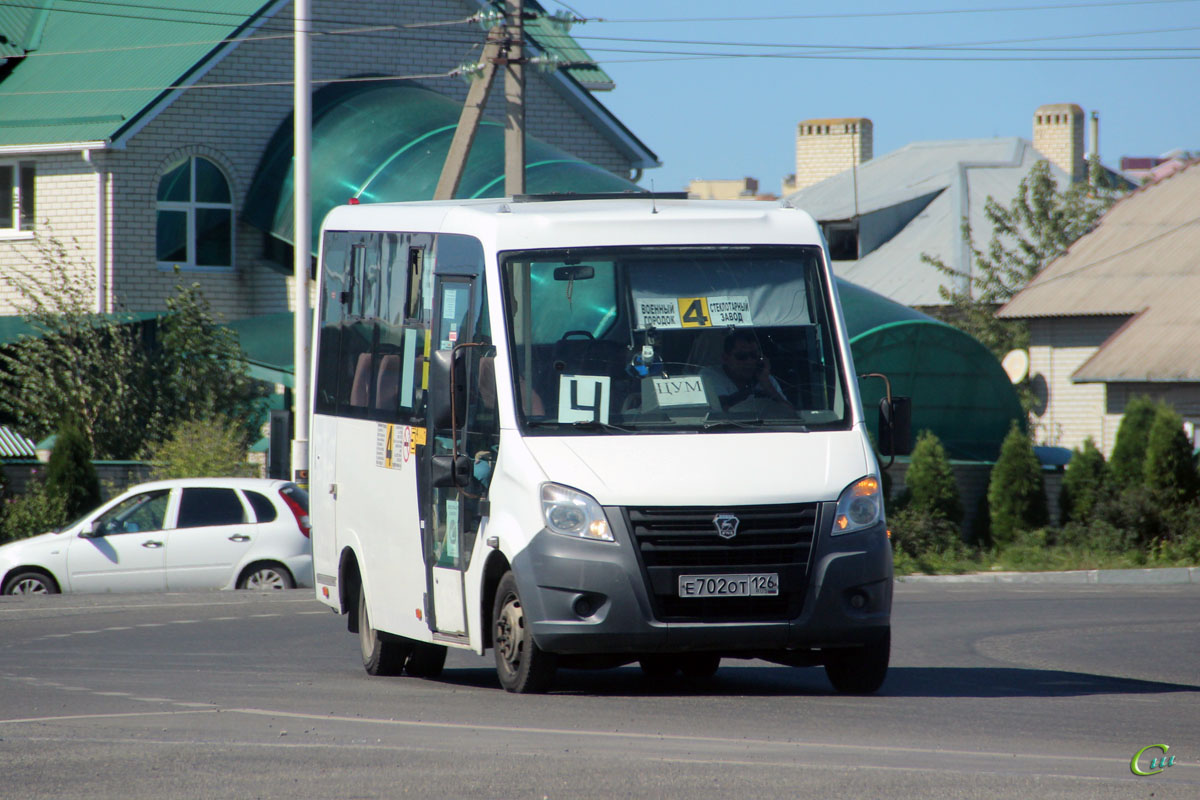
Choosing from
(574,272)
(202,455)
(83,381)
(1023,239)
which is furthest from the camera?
(1023,239)

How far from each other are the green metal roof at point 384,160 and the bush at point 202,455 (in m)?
6.38

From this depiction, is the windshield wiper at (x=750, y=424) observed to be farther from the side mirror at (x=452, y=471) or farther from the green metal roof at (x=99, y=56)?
the green metal roof at (x=99, y=56)

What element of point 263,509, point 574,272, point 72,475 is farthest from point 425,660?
point 72,475

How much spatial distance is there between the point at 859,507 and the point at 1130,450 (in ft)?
57.8

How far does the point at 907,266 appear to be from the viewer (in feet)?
178

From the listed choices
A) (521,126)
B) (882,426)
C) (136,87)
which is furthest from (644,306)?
(136,87)

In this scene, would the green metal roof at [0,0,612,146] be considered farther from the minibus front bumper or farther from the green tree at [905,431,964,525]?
the minibus front bumper

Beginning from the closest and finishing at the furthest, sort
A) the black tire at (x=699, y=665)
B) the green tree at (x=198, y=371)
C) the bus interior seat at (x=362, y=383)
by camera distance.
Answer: the black tire at (x=699, y=665)
the bus interior seat at (x=362, y=383)
the green tree at (x=198, y=371)

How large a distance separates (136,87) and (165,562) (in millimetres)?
15471

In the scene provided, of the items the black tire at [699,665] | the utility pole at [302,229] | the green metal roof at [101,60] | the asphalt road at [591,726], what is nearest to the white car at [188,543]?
the utility pole at [302,229]

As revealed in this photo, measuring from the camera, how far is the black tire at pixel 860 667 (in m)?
10.2

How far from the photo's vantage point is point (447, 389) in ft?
32.9

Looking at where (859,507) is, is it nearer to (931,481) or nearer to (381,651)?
(381,651)

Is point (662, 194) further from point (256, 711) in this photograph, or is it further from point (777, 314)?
point (256, 711)
